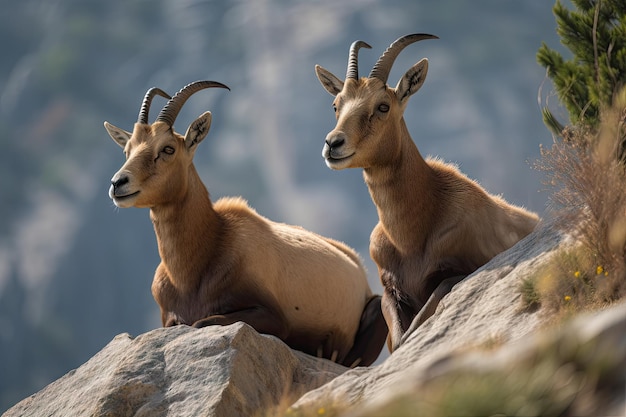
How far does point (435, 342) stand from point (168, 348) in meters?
2.39

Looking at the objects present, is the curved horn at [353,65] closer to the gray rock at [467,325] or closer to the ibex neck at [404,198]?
the ibex neck at [404,198]

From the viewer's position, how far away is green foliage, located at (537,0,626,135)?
1055cm

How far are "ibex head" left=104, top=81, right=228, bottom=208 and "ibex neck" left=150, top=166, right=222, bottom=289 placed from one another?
0.13m

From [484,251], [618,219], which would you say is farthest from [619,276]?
[484,251]

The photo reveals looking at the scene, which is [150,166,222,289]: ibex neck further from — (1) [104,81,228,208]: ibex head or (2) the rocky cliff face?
(2) the rocky cliff face

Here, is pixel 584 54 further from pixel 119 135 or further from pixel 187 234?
pixel 119 135

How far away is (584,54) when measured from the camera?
1137cm

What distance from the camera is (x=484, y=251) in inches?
345

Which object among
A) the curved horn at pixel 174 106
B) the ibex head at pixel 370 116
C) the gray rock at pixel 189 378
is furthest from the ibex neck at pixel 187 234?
the ibex head at pixel 370 116

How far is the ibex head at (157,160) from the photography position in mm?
9414

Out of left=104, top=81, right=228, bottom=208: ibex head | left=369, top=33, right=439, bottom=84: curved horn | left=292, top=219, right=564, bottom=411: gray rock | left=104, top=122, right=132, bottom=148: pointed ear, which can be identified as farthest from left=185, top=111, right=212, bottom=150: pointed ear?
left=292, top=219, right=564, bottom=411: gray rock

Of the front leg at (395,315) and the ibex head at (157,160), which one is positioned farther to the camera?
the ibex head at (157,160)

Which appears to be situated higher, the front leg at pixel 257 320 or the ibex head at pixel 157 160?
the ibex head at pixel 157 160

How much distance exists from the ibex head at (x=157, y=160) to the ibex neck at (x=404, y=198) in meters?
2.15
